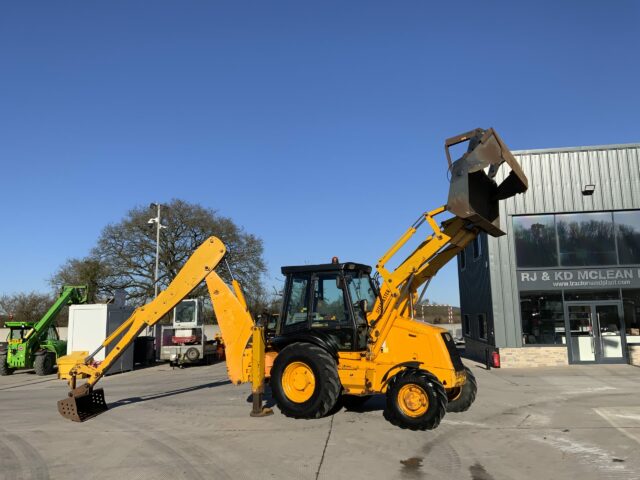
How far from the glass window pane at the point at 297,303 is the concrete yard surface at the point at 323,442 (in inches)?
67.7

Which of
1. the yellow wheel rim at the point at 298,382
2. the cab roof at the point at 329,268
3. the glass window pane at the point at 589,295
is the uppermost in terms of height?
the cab roof at the point at 329,268

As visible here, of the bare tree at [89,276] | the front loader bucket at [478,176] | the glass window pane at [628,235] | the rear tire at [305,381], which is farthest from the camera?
the bare tree at [89,276]

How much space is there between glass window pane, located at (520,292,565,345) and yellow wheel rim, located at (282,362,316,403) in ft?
36.9

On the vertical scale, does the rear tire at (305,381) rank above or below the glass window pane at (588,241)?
below

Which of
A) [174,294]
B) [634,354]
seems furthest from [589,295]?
[174,294]

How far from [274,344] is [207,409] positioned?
2088 mm

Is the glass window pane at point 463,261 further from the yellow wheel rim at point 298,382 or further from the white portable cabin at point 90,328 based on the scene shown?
the yellow wheel rim at point 298,382

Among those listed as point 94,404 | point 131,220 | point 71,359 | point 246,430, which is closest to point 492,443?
point 246,430

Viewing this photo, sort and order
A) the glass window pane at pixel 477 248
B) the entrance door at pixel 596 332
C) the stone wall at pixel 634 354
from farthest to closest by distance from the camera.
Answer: the glass window pane at pixel 477 248, the entrance door at pixel 596 332, the stone wall at pixel 634 354

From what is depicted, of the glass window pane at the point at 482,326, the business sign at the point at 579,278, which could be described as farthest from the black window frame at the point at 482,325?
the business sign at the point at 579,278

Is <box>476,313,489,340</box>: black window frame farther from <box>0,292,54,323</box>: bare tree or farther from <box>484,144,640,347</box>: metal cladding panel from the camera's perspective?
<box>0,292,54,323</box>: bare tree

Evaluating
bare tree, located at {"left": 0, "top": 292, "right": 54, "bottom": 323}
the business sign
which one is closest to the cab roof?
the business sign

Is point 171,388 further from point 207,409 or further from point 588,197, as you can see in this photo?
point 588,197

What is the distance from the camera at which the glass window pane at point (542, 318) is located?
677 inches
